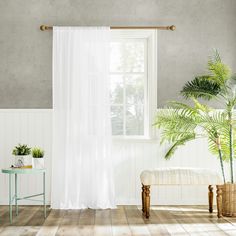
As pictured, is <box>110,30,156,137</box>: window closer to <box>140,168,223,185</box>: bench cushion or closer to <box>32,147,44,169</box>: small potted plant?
<box>140,168,223,185</box>: bench cushion

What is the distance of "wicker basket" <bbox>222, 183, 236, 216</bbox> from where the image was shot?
483cm

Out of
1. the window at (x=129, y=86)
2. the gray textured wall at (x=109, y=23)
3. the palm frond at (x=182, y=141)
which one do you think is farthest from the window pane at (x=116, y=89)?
the palm frond at (x=182, y=141)

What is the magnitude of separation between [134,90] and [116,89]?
8.9 inches

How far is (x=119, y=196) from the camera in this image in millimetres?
5535

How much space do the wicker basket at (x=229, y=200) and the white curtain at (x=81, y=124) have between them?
50.2 inches

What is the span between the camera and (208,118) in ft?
16.1

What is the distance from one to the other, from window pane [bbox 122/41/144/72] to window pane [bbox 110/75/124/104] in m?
0.16

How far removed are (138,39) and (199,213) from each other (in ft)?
7.31

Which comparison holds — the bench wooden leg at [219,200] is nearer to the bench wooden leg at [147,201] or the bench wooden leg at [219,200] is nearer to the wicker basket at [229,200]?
the wicker basket at [229,200]

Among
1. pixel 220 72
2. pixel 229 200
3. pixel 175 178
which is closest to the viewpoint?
pixel 175 178

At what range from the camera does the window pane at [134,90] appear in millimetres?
5695

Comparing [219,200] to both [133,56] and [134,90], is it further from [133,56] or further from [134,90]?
[133,56]

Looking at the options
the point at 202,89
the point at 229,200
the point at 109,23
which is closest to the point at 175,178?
the point at 229,200

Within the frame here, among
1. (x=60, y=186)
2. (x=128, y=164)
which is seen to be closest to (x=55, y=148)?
(x=60, y=186)
